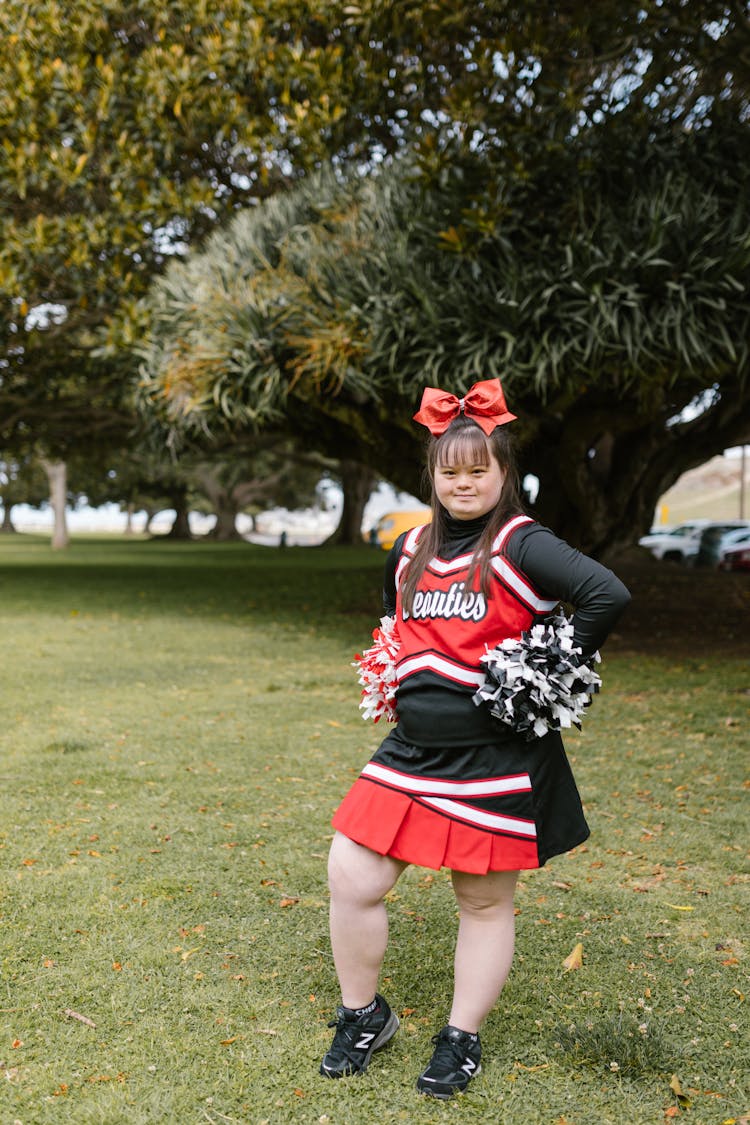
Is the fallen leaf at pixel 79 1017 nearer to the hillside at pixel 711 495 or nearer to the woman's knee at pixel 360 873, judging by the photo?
the woman's knee at pixel 360 873

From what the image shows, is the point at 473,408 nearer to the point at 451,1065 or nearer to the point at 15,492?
the point at 451,1065

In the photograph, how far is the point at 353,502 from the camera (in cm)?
3328

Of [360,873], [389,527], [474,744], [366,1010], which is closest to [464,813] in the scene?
[474,744]

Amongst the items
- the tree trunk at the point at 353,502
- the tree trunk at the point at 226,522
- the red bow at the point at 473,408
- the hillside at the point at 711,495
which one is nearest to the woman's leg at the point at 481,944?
the red bow at the point at 473,408

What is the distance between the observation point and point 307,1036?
274cm

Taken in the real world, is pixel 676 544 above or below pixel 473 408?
below

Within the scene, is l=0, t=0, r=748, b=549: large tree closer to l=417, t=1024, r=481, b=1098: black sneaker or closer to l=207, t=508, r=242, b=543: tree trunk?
l=417, t=1024, r=481, b=1098: black sneaker

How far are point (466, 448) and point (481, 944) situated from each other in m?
1.31

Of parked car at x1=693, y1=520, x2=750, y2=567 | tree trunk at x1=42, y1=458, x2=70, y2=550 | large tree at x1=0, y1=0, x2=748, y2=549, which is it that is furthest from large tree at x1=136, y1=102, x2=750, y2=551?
tree trunk at x1=42, y1=458, x2=70, y2=550

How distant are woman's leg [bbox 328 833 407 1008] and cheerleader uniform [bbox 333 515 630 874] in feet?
0.17

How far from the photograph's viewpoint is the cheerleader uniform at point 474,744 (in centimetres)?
243

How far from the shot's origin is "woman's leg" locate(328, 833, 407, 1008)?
2475 millimetres

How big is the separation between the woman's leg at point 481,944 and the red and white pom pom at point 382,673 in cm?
52

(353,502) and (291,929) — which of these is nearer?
(291,929)
